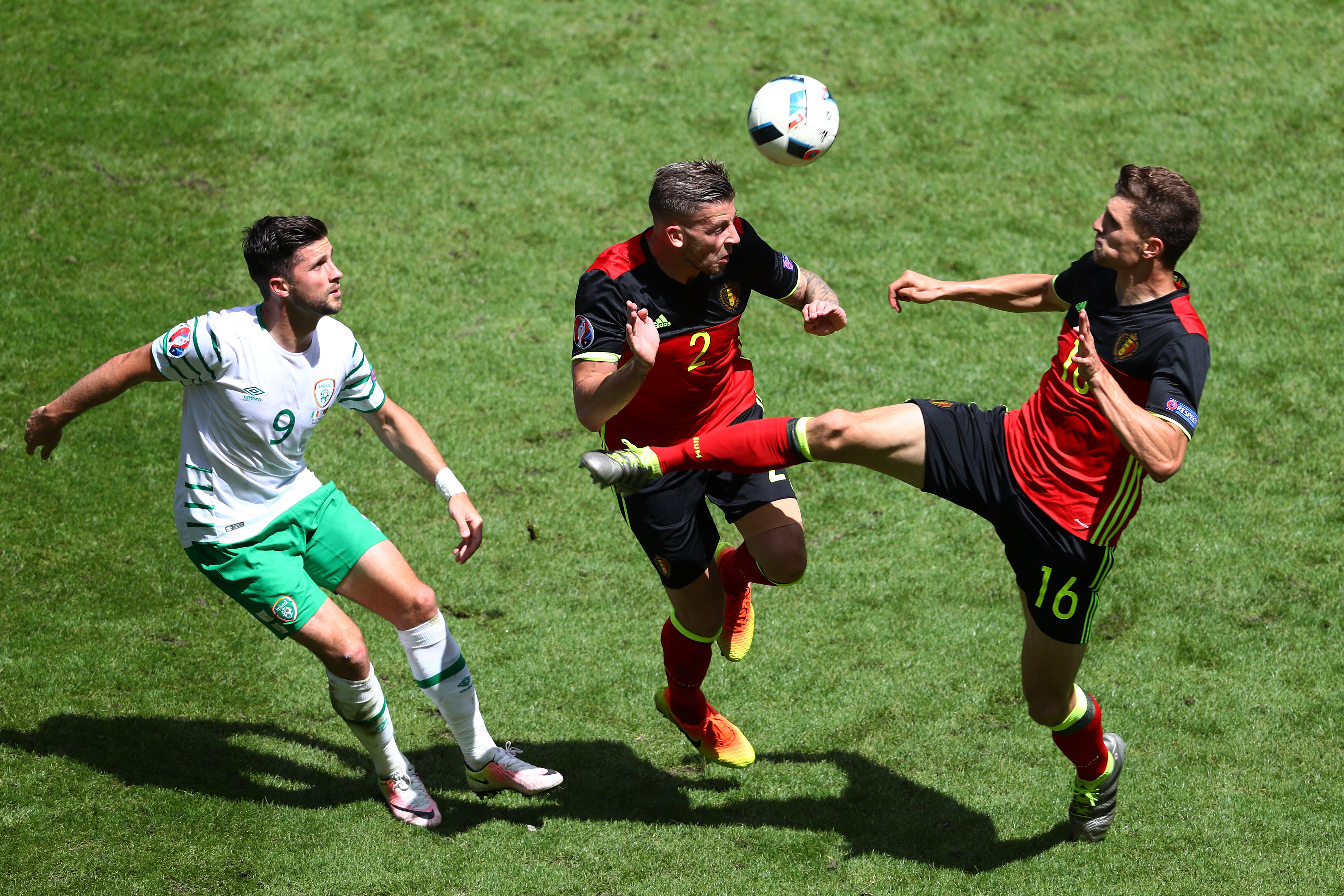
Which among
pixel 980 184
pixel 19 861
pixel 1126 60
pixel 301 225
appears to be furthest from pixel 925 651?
pixel 1126 60

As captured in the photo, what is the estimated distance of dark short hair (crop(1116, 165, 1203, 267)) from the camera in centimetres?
448

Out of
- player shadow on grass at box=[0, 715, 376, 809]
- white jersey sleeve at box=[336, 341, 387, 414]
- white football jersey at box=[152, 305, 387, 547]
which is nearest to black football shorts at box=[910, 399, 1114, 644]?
white jersey sleeve at box=[336, 341, 387, 414]

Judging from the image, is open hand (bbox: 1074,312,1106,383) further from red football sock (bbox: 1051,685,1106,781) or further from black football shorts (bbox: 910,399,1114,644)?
red football sock (bbox: 1051,685,1106,781)

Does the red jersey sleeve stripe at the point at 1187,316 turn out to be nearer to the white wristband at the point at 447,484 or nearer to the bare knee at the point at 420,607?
the white wristband at the point at 447,484

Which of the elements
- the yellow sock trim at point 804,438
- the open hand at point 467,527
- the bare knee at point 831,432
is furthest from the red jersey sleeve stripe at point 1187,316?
the open hand at point 467,527

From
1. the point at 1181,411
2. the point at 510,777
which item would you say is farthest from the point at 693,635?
the point at 1181,411

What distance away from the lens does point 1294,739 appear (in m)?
5.88

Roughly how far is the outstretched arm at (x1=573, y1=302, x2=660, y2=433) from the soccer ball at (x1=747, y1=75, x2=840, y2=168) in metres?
1.48

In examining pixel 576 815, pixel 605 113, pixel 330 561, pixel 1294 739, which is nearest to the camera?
pixel 330 561

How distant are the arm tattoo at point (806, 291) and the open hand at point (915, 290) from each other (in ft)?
1.11

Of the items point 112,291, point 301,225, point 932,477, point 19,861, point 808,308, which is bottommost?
point 19,861

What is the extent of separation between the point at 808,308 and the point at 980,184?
5678 millimetres

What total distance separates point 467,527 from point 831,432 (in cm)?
159

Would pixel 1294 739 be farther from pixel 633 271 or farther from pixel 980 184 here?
pixel 980 184
